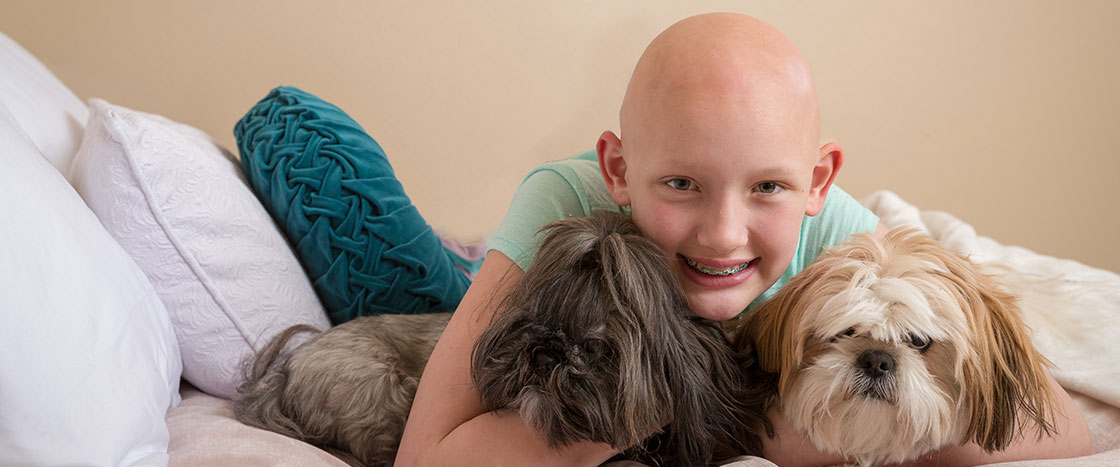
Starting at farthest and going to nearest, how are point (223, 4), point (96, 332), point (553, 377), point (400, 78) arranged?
point (400, 78), point (223, 4), point (96, 332), point (553, 377)

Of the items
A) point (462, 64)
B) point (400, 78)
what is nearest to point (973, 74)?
point (462, 64)

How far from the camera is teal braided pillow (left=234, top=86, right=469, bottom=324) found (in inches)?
66.9

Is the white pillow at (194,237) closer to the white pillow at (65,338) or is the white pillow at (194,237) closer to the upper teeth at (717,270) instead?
the white pillow at (65,338)

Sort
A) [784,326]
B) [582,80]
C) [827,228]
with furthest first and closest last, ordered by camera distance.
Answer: [582,80] → [827,228] → [784,326]

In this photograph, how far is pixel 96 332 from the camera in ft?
3.88

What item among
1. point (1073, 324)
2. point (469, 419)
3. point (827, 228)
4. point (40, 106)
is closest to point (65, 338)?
point (469, 419)

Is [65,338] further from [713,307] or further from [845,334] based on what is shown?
[845,334]

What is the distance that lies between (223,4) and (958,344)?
251cm

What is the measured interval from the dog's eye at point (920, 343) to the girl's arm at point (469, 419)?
0.47 meters

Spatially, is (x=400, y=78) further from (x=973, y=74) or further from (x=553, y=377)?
(x=973, y=74)

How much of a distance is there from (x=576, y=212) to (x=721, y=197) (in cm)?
37

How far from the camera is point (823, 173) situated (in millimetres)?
1307

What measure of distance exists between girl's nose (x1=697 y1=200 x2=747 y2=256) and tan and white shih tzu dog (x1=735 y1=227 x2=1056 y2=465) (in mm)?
126

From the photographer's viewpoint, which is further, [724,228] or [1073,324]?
[1073,324]
